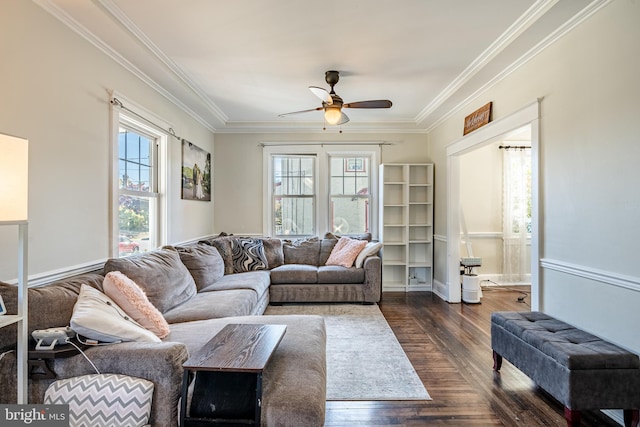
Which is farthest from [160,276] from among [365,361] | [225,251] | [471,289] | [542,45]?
[471,289]

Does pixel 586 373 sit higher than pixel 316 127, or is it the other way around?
pixel 316 127

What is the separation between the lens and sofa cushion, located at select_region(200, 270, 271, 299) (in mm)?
3344

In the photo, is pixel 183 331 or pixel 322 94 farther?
pixel 322 94

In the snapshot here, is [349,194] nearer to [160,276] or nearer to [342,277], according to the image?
[342,277]

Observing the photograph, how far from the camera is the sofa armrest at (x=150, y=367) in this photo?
4.67 feet

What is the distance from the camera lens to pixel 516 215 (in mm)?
5418

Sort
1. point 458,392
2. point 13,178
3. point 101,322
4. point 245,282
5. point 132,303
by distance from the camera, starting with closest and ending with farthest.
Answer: point 13,178 → point 101,322 → point 132,303 → point 458,392 → point 245,282

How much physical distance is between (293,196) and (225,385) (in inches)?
163

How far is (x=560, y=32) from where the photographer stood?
2354 millimetres

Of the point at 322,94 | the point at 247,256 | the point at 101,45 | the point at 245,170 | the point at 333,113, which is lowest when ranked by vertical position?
the point at 247,256

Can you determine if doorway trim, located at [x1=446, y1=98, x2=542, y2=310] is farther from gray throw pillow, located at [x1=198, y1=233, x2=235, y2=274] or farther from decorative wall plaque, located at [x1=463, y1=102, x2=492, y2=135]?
gray throw pillow, located at [x1=198, y1=233, x2=235, y2=274]

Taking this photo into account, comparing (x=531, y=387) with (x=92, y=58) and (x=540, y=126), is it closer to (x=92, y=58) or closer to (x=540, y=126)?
(x=540, y=126)

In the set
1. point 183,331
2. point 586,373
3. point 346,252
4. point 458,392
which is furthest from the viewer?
point 346,252

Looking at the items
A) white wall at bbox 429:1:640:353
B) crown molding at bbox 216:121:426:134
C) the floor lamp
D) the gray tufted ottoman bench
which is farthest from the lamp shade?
crown molding at bbox 216:121:426:134
